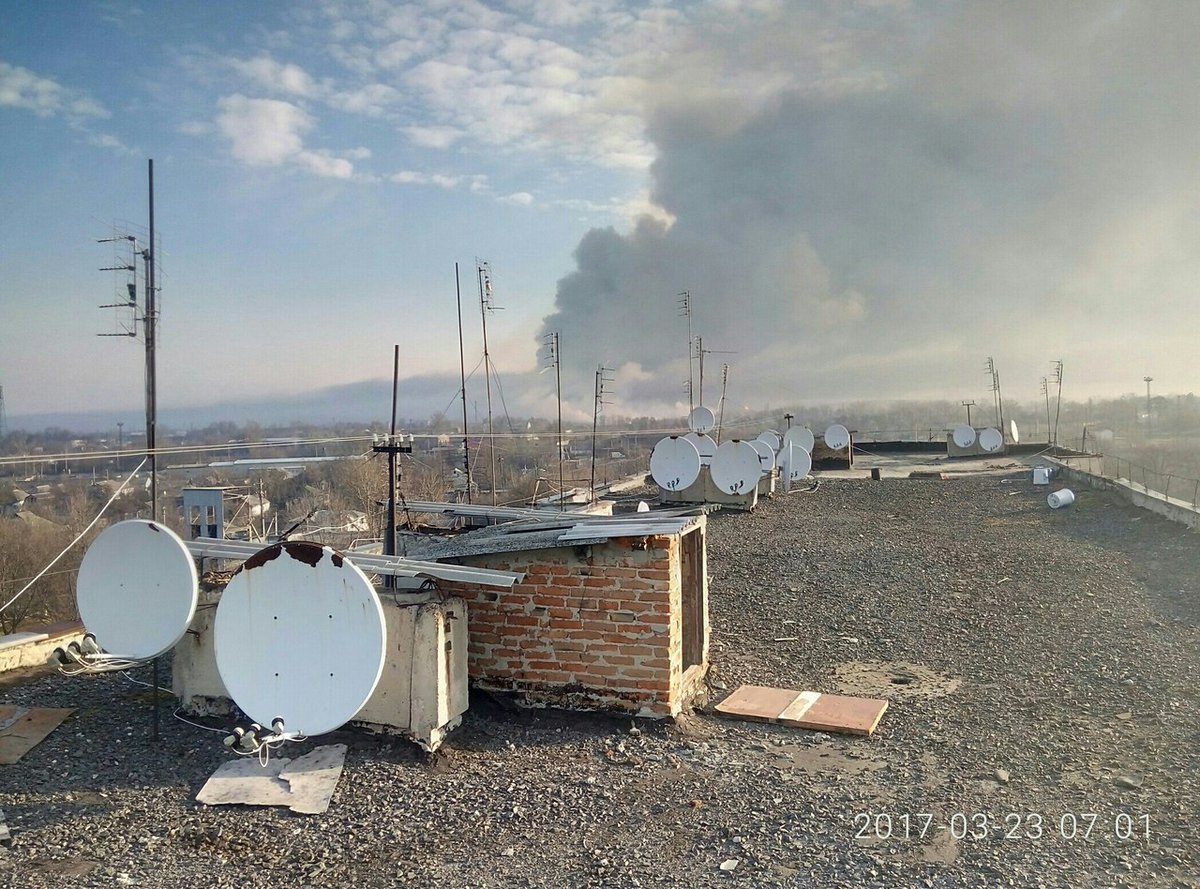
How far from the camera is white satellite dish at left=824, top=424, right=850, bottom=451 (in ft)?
103

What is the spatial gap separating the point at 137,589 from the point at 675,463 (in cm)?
1397

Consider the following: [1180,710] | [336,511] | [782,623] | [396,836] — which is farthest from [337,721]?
[336,511]

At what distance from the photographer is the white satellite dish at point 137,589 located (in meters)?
5.74

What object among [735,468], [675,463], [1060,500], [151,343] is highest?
[151,343]

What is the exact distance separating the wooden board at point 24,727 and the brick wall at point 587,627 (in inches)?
122

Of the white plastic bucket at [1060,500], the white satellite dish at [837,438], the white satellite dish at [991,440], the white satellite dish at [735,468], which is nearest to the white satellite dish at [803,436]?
the white satellite dish at [837,438]

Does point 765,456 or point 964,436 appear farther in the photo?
point 964,436

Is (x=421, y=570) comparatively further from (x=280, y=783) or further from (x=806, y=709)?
(x=806, y=709)

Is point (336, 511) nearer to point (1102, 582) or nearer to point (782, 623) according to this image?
point (782, 623)

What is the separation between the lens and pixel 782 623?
9.35 m

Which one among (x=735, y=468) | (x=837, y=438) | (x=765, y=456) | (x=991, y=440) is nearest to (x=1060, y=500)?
(x=735, y=468)

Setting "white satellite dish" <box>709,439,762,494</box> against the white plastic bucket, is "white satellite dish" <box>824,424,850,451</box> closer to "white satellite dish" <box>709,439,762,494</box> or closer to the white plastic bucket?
the white plastic bucket

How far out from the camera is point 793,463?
25625 mm

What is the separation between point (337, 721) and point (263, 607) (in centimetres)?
91
